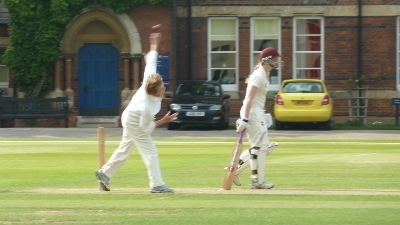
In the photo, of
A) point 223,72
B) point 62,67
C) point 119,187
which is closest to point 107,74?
point 62,67

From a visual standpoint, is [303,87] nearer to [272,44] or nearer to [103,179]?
[272,44]

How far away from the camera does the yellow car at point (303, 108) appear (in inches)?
1328

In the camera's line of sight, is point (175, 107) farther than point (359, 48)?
No

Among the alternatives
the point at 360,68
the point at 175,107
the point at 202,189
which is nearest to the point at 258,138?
the point at 202,189

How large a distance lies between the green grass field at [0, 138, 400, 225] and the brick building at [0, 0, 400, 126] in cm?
1243

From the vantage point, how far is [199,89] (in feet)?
117

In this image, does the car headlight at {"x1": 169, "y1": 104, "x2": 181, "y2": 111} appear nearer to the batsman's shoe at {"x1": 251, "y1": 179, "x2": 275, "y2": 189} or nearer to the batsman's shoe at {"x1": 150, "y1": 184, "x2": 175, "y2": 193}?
the batsman's shoe at {"x1": 251, "y1": 179, "x2": 275, "y2": 189}

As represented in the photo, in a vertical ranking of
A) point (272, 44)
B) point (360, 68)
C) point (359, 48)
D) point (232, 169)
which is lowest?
point (232, 169)

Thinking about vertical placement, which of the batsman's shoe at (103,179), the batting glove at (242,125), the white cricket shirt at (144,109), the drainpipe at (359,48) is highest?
the drainpipe at (359,48)

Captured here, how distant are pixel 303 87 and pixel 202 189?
19.6 m

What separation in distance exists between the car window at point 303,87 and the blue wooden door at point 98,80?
618 cm

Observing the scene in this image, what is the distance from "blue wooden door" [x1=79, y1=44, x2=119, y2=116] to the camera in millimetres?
38094

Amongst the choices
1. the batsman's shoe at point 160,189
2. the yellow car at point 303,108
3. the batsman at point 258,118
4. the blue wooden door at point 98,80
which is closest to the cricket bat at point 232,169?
the batsman at point 258,118

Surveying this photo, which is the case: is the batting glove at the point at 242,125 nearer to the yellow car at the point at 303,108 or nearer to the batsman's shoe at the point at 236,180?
the batsman's shoe at the point at 236,180
